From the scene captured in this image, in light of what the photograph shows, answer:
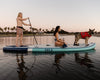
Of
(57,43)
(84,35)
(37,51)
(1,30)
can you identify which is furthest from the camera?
(1,30)

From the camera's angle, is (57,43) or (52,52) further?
(57,43)

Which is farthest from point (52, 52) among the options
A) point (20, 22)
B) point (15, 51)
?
point (20, 22)

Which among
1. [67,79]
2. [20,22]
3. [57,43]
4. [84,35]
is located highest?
[20,22]

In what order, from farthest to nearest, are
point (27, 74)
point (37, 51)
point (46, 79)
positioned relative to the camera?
point (37, 51)
point (27, 74)
point (46, 79)

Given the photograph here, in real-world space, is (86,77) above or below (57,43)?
below

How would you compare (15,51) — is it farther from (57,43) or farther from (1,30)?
(1,30)

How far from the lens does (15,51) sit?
10664 millimetres

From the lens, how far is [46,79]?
4.30m

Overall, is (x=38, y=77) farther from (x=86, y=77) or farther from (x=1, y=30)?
(x=1, y=30)

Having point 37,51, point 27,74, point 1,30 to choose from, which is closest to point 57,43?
point 37,51

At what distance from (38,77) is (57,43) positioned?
739cm

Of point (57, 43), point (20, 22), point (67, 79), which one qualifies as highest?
point (20, 22)

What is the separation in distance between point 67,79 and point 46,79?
943 millimetres

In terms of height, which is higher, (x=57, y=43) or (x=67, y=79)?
(x=57, y=43)
